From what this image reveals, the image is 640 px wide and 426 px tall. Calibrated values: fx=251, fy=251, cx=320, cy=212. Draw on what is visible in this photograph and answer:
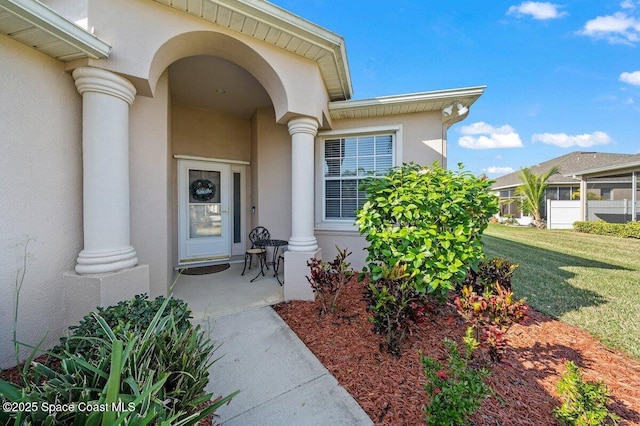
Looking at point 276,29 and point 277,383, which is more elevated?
point 276,29

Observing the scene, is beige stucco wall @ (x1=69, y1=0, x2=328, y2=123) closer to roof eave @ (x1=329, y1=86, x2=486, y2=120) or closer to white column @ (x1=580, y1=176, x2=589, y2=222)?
roof eave @ (x1=329, y1=86, x2=486, y2=120)

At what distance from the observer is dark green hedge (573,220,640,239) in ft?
34.4

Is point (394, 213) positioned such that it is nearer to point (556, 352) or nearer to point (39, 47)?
point (556, 352)

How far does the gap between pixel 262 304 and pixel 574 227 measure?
17.4m

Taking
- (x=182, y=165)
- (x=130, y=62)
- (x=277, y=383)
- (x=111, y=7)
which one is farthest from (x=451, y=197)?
(x=182, y=165)

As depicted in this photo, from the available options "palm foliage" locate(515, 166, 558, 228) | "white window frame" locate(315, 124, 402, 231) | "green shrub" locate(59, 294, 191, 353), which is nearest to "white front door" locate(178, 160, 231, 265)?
"white window frame" locate(315, 124, 402, 231)

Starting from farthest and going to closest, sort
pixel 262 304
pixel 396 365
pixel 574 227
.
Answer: pixel 574 227 < pixel 262 304 < pixel 396 365

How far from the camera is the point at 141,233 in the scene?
10.4 feet

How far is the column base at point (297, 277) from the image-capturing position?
3.75 metres

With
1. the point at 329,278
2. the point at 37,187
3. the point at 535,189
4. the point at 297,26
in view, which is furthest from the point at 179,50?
the point at 535,189

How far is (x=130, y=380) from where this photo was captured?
1.25 meters

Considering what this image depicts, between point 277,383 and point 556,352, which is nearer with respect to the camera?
point 277,383

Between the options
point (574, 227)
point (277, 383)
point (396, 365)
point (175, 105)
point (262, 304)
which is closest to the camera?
point (277, 383)

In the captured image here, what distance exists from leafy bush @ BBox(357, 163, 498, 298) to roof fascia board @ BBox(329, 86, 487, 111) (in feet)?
6.32
